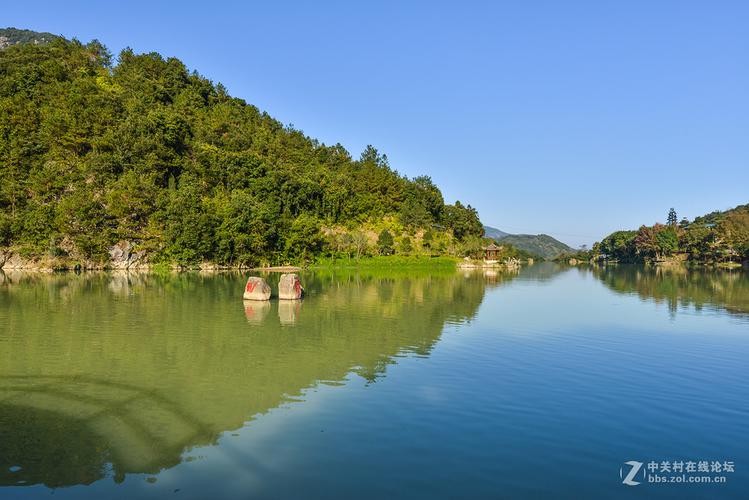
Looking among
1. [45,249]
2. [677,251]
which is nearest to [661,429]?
[45,249]

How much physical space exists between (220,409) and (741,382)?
38.8 feet

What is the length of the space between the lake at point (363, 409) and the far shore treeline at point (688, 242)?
311ft

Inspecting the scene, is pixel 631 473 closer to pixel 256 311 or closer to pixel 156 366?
pixel 156 366

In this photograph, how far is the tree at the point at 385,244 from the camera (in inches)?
3204

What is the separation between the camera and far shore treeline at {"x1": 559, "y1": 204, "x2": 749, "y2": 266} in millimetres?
97188

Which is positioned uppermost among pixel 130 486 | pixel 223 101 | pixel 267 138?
pixel 223 101

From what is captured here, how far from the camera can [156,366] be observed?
1225 centimetres

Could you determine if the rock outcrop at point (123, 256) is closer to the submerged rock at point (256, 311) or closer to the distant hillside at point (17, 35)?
the submerged rock at point (256, 311)

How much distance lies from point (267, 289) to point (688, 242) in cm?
10973

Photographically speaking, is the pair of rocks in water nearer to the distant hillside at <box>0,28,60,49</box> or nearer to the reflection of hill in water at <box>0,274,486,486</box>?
the reflection of hill in water at <box>0,274,486,486</box>

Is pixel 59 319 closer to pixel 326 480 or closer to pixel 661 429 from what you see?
pixel 326 480

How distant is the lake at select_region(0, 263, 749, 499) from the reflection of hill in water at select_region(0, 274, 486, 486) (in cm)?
6

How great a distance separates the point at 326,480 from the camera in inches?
251

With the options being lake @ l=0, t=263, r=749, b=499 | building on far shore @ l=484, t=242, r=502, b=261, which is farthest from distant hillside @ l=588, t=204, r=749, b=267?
lake @ l=0, t=263, r=749, b=499
